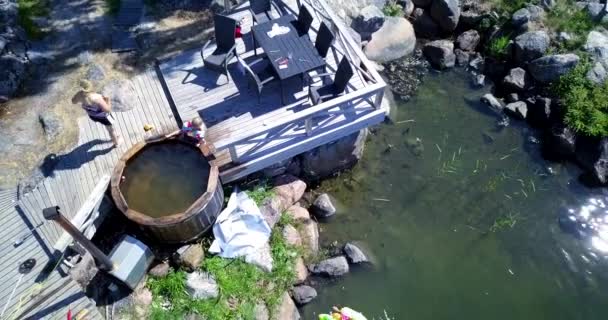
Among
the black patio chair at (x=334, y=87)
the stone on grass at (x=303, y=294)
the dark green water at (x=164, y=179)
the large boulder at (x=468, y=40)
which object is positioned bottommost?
the stone on grass at (x=303, y=294)

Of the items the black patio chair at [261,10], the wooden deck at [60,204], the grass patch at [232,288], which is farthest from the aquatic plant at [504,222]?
the wooden deck at [60,204]

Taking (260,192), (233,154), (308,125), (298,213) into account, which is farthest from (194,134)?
(298,213)

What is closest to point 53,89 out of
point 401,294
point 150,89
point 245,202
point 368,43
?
point 150,89

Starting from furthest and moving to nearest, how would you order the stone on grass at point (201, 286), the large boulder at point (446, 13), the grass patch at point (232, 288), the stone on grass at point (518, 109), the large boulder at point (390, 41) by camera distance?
the large boulder at point (446, 13), the large boulder at point (390, 41), the stone on grass at point (518, 109), the stone on grass at point (201, 286), the grass patch at point (232, 288)

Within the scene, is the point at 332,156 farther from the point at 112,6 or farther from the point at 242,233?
the point at 112,6

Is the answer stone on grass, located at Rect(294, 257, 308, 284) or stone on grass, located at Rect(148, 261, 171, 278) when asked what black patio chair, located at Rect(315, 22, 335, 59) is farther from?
stone on grass, located at Rect(148, 261, 171, 278)

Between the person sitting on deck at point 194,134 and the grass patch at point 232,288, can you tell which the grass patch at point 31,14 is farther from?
the grass patch at point 232,288
